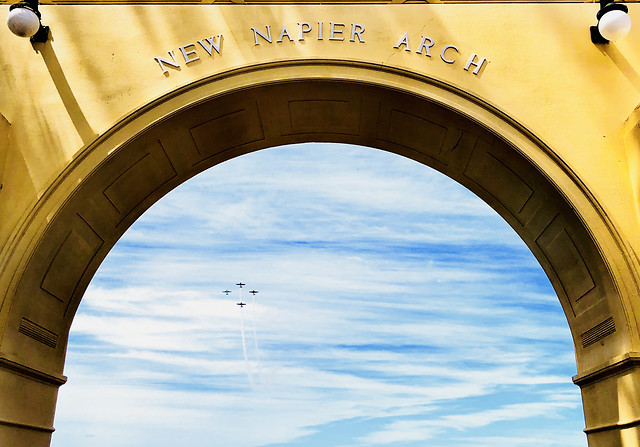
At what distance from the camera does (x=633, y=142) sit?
7023 mm

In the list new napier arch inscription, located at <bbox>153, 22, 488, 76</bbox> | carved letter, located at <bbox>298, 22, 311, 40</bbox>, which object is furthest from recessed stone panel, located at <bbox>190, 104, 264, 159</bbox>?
carved letter, located at <bbox>298, 22, 311, 40</bbox>

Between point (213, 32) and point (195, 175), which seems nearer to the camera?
point (213, 32)

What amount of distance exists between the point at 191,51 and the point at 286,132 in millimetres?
1624

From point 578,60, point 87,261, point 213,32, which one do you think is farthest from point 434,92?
point 87,261

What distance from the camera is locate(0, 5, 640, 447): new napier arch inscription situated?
698 centimetres

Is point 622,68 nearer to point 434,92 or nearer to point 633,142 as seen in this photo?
point 633,142

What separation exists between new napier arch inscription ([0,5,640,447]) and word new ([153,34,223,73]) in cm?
2

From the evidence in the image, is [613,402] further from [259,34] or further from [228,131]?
[259,34]

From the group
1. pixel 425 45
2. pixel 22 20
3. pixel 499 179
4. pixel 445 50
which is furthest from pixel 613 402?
→ pixel 22 20

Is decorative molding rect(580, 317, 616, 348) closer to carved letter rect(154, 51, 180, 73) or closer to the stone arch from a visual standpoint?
the stone arch

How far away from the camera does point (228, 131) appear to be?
26.8 feet

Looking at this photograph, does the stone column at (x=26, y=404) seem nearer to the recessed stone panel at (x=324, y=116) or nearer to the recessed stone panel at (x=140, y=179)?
the recessed stone panel at (x=140, y=179)

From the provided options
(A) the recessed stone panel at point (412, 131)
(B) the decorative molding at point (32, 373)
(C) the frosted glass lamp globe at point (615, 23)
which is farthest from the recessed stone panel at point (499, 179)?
(B) the decorative molding at point (32, 373)

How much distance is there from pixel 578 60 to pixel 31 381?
6.93m
